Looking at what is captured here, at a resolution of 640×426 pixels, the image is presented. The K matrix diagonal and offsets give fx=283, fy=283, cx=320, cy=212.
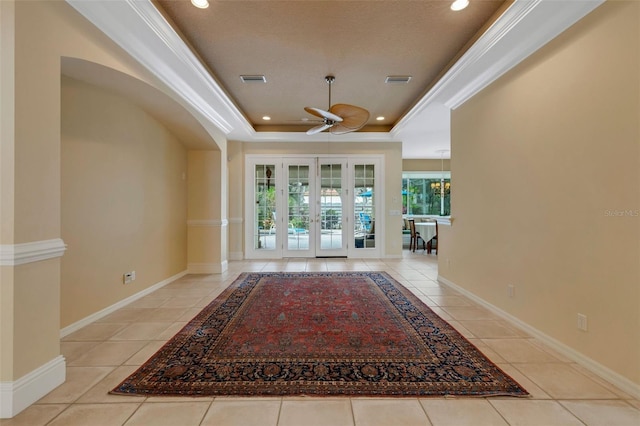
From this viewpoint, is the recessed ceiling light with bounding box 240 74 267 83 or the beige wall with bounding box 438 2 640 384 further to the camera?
the recessed ceiling light with bounding box 240 74 267 83

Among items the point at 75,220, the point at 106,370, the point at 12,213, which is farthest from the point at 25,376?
the point at 75,220

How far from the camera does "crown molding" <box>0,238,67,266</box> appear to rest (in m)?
1.58

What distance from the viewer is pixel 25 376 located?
1.66 meters

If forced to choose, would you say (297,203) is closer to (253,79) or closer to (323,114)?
(253,79)

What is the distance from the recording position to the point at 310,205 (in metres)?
6.41

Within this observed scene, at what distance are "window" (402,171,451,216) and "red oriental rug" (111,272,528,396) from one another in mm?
6482

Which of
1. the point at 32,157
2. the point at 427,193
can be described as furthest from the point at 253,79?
the point at 427,193

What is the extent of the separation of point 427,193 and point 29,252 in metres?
9.60

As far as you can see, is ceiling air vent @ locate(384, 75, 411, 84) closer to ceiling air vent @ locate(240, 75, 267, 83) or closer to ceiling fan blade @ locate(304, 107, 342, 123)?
ceiling fan blade @ locate(304, 107, 342, 123)

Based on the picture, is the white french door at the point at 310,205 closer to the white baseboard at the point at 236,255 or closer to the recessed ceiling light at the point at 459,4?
the white baseboard at the point at 236,255

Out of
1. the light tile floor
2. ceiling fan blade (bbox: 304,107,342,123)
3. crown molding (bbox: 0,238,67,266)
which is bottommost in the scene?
the light tile floor

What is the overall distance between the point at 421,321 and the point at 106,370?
271 centimetres

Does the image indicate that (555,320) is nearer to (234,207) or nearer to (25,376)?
(25,376)

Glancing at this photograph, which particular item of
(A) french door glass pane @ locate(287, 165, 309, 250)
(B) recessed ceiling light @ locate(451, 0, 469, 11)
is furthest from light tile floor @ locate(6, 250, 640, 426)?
(A) french door glass pane @ locate(287, 165, 309, 250)
